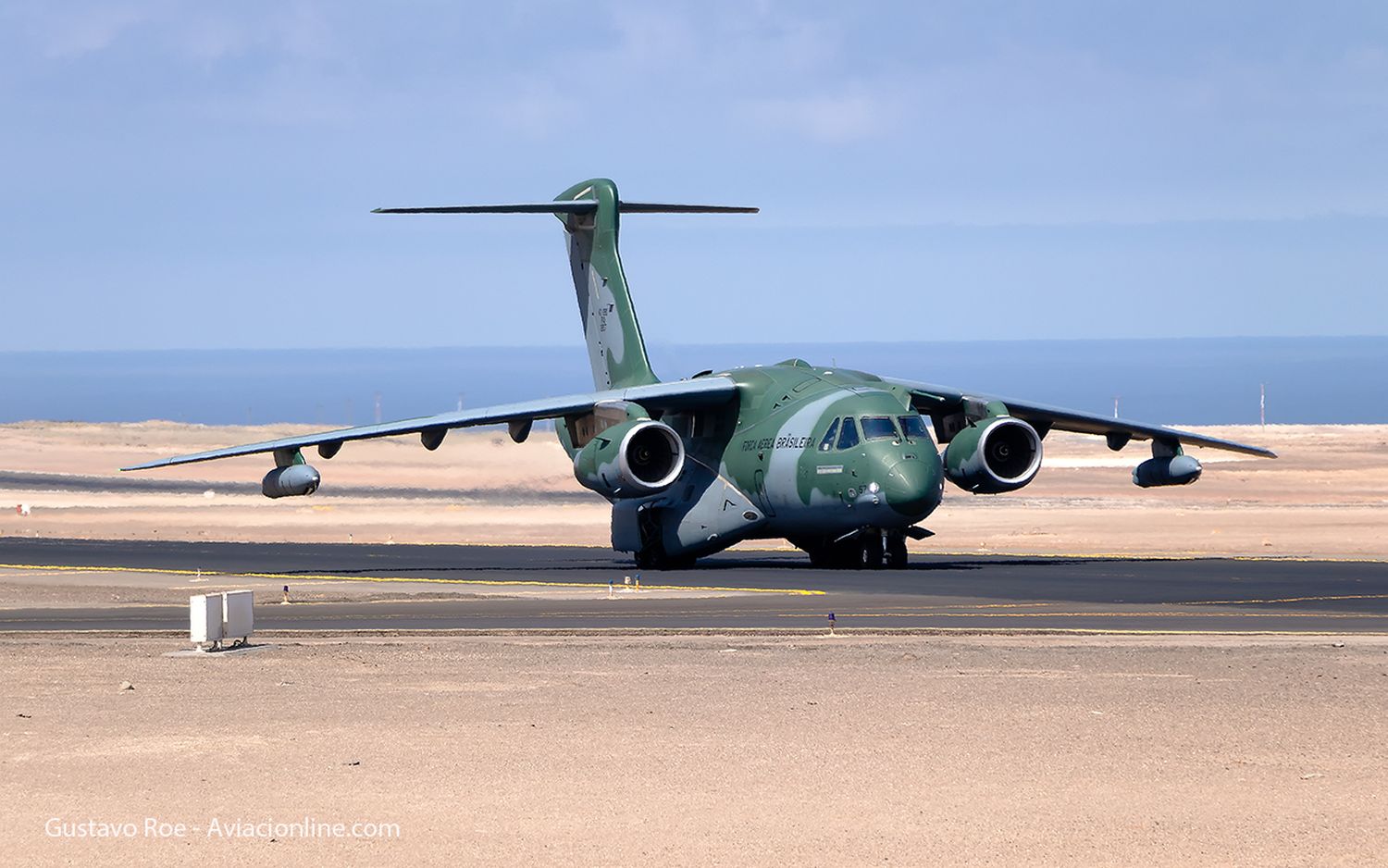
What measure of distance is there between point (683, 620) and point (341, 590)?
8.30 meters

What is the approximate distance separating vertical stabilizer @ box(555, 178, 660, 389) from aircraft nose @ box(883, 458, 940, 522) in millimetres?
7997

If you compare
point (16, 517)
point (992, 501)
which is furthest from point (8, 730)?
point (992, 501)

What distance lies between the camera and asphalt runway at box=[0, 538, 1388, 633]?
25.2 meters

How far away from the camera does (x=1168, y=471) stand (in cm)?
3681

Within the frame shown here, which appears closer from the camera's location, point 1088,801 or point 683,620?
point 1088,801

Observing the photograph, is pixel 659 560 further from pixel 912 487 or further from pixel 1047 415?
pixel 1047 415

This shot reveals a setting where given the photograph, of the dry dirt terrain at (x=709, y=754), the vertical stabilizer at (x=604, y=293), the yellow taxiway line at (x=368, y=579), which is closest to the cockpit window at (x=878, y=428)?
the yellow taxiway line at (x=368, y=579)

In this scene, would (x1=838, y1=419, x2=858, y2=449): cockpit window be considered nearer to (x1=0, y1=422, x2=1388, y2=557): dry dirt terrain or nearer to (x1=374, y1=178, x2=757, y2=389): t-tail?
(x1=374, y1=178, x2=757, y2=389): t-tail

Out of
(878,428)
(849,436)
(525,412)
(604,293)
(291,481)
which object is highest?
(604,293)

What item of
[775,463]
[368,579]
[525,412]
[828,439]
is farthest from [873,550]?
[368,579]

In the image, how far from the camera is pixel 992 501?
62094 mm

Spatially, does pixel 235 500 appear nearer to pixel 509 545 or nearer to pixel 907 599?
pixel 509 545

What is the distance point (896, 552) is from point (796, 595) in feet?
18.7

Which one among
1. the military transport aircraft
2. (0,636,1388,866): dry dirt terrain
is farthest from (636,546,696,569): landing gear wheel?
(0,636,1388,866): dry dirt terrain
